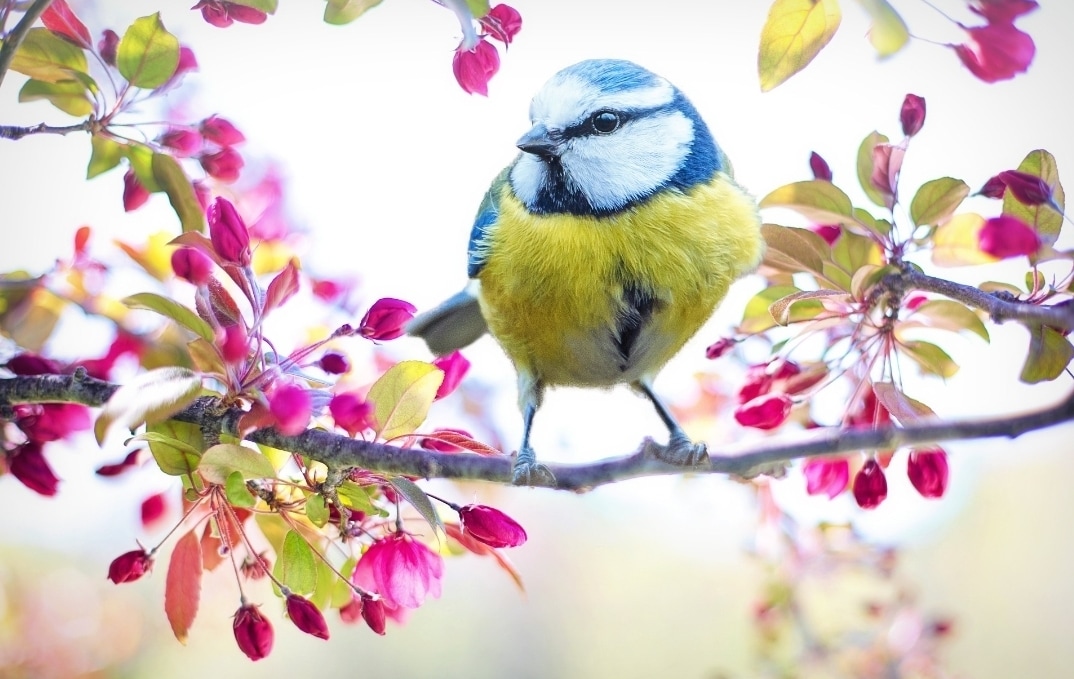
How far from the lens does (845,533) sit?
0.93 m

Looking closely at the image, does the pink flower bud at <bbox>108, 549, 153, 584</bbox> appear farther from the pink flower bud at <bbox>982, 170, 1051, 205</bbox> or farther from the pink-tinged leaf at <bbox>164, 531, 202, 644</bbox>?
the pink flower bud at <bbox>982, 170, 1051, 205</bbox>

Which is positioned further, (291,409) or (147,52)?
(147,52)

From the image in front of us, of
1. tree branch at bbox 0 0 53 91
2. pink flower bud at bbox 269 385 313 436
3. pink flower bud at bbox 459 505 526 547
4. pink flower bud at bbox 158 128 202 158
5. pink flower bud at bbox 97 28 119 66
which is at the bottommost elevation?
pink flower bud at bbox 459 505 526 547

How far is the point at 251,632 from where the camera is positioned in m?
0.50

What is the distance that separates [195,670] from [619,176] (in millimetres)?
1541

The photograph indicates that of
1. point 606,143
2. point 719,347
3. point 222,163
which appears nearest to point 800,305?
point 719,347

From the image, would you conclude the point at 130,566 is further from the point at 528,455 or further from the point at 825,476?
the point at 825,476

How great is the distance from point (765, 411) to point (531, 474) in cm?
15

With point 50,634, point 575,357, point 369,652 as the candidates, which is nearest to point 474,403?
point 575,357

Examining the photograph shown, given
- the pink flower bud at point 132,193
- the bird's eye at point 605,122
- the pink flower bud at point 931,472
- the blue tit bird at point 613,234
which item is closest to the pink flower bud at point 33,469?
the pink flower bud at point 132,193

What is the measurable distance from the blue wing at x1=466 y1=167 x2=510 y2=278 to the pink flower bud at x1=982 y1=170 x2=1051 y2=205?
34 cm

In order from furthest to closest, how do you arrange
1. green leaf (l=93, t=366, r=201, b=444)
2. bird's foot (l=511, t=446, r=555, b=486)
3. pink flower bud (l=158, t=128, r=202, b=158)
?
pink flower bud (l=158, t=128, r=202, b=158)
bird's foot (l=511, t=446, r=555, b=486)
green leaf (l=93, t=366, r=201, b=444)

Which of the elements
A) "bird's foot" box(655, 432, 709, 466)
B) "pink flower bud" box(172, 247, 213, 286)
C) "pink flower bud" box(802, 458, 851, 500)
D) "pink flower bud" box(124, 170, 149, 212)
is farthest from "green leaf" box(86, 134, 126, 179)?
"pink flower bud" box(802, 458, 851, 500)

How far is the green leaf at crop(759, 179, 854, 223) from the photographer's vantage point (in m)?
0.54
